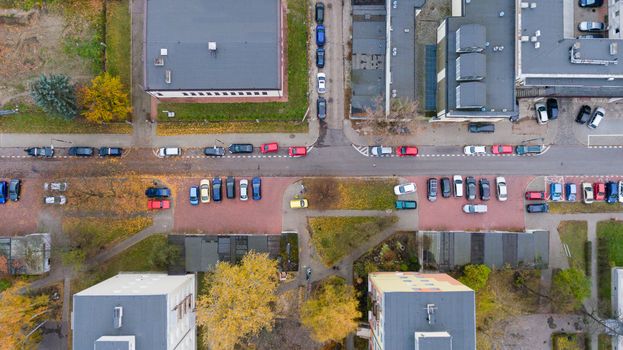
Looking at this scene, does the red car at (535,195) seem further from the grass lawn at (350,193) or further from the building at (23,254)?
the building at (23,254)

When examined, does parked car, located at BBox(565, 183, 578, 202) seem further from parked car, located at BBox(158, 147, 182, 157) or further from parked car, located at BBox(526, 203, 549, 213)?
parked car, located at BBox(158, 147, 182, 157)

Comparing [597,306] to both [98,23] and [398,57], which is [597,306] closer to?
[398,57]

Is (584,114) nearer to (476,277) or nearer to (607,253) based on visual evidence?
(607,253)

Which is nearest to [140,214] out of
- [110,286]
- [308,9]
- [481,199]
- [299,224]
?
[110,286]

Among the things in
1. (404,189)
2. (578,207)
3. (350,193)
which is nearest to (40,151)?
(350,193)

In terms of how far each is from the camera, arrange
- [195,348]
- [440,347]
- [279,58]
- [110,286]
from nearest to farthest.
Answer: [440,347] < [110,286] < [279,58] < [195,348]

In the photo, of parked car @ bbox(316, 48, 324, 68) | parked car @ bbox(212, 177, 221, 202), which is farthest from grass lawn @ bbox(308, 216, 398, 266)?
parked car @ bbox(316, 48, 324, 68)

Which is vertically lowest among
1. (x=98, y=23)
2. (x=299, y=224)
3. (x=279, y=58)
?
(x=299, y=224)
